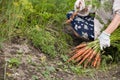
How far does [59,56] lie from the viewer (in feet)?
11.7

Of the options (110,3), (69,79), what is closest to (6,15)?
(69,79)

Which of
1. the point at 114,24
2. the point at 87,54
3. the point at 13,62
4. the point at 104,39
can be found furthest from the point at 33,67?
the point at 114,24

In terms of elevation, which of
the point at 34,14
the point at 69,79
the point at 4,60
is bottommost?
the point at 69,79

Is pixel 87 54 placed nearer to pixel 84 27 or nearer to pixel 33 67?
pixel 84 27

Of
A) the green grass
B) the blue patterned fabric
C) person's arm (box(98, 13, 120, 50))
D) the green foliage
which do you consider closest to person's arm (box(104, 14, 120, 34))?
person's arm (box(98, 13, 120, 50))

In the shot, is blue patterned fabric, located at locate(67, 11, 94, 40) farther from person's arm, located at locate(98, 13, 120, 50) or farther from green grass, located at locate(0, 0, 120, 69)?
person's arm, located at locate(98, 13, 120, 50)

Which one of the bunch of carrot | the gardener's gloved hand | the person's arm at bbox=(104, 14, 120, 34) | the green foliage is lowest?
the bunch of carrot

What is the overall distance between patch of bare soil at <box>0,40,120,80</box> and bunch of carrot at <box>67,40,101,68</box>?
0.13 m

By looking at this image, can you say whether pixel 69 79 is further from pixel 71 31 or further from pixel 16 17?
pixel 71 31

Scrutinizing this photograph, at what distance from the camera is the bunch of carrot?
11.8ft

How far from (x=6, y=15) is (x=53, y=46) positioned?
2.60 ft

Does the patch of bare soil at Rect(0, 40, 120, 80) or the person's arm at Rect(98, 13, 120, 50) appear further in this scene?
the person's arm at Rect(98, 13, 120, 50)

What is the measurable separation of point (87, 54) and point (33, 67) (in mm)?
689

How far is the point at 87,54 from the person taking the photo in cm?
366
